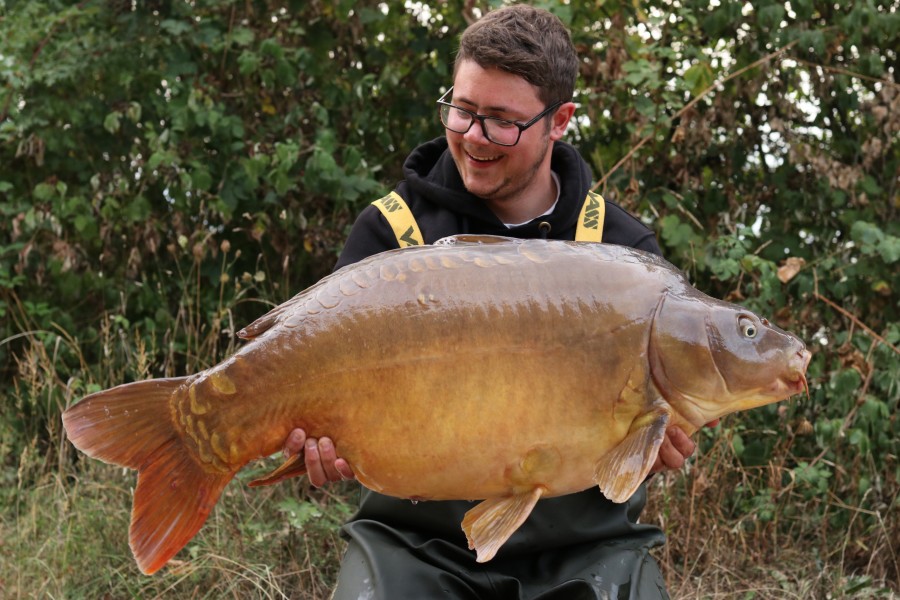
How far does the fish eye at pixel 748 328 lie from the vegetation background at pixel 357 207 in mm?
1503

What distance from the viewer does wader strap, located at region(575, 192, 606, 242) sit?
2428 millimetres

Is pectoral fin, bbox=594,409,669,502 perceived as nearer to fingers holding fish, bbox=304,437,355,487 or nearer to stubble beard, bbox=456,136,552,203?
fingers holding fish, bbox=304,437,355,487

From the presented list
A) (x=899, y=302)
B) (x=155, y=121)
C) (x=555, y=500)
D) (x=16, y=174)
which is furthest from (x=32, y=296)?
(x=899, y=302)

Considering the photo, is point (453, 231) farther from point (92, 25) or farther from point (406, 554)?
point (92, 25)

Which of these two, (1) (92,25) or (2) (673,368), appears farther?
(1) (92,25)

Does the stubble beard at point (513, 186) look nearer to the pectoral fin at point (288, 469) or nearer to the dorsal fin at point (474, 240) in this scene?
the dorsal fin at point (474, 240)

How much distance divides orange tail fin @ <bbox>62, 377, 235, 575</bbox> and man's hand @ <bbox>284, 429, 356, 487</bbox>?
0.43 feet

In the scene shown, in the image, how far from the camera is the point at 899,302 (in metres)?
3.90

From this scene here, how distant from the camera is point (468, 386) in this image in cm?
181

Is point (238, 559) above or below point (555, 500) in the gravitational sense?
below

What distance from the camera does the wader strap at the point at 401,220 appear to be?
2424 millimetres

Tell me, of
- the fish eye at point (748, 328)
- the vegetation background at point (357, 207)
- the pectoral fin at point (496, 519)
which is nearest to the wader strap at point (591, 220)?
the fish eye at point (748, 328)

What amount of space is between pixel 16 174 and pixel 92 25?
73 centimetres

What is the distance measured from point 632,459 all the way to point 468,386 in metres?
0.29
